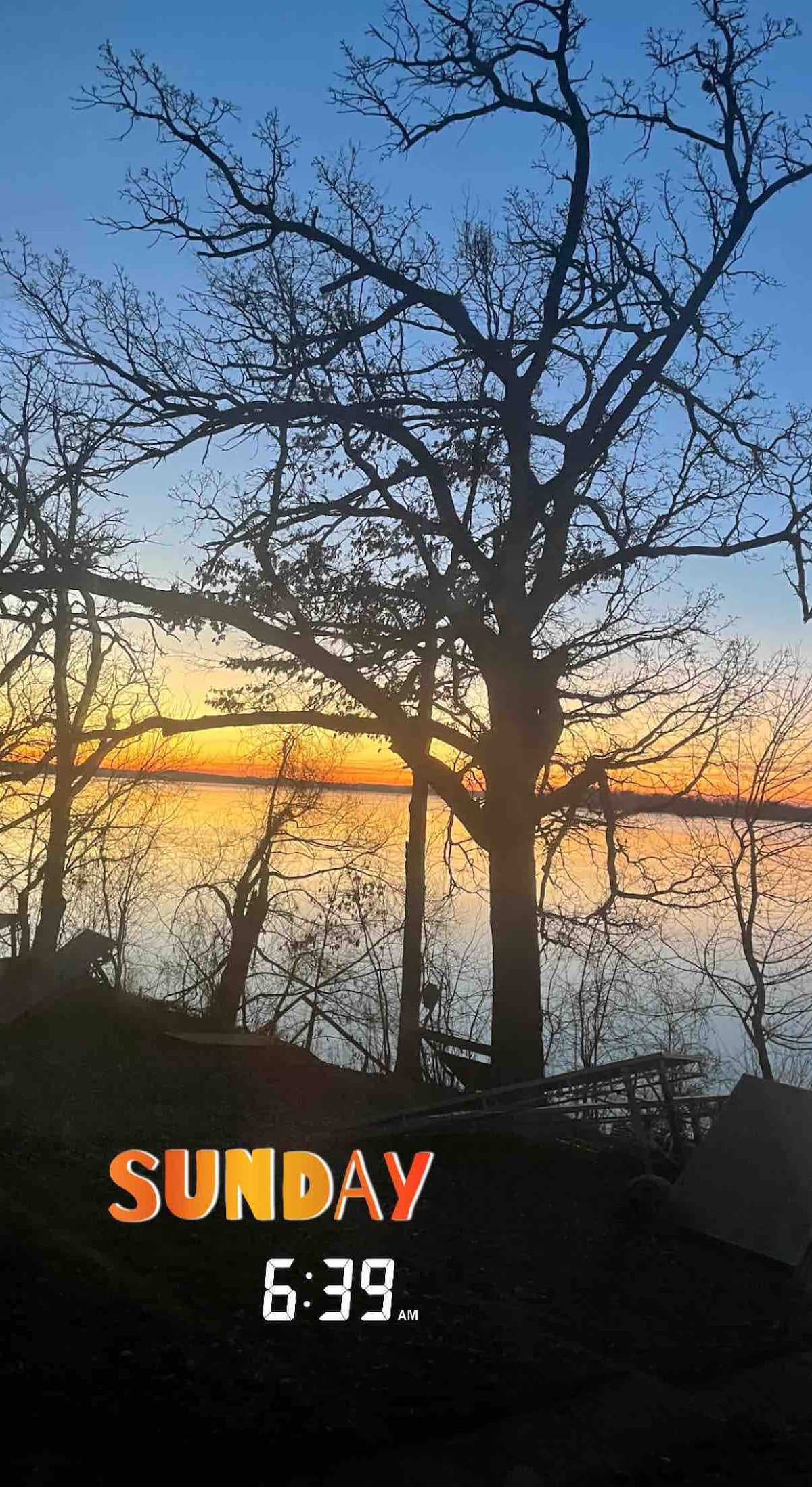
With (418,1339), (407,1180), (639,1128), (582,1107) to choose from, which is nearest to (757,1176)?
(639,1128)

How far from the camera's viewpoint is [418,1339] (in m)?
4.98

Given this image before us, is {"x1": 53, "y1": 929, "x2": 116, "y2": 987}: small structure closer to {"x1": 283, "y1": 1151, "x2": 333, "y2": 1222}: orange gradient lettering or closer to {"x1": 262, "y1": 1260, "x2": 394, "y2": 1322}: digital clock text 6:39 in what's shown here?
{"x1": 283, "y1": 1151, "x2": 333, "y2": 1222}: orange gradient lettering

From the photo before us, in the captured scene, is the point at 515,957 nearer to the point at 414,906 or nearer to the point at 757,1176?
the point at 757,1176

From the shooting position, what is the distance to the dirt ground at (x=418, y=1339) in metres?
3.90

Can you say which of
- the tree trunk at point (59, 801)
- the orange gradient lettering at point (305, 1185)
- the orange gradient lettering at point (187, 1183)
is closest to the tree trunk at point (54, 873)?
the tree trunk at point (59, 801)

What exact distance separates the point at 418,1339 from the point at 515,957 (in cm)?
519

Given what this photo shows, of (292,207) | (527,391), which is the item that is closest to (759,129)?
(527,391)

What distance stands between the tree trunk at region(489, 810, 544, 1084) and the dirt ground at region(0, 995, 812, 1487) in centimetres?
173

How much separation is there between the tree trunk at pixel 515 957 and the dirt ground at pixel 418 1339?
173cm

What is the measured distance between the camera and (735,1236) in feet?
21.4

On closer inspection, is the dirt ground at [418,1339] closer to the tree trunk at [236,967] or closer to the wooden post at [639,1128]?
the wooden post at [639,1128]

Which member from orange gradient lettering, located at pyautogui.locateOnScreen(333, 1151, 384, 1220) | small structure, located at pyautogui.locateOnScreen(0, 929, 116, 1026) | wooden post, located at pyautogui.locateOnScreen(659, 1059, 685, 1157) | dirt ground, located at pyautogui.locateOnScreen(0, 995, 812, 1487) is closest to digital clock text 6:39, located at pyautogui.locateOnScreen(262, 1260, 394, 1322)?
dirt ground, located at pyautogui.locateOnScreen(0, 995, 812, 1487)

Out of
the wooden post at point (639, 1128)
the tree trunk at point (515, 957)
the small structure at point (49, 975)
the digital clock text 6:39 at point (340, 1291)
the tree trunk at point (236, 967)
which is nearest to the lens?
the digital clock text 6:39 at point (340, 1291)

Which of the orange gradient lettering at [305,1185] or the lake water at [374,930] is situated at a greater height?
the lake water at [374,930]
